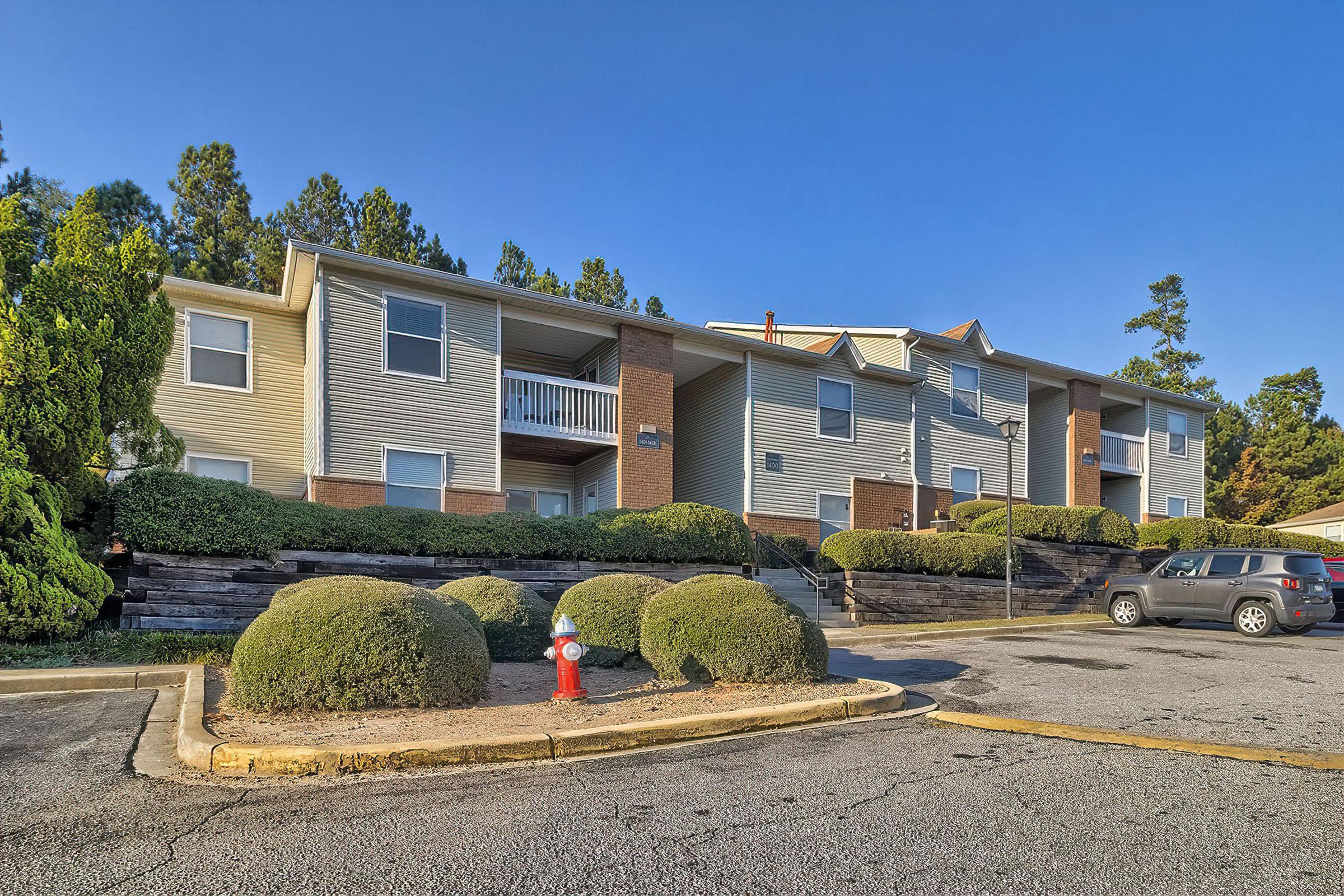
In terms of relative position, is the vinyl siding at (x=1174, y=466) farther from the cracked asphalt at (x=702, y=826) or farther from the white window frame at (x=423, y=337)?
the cracked asphalt at (x=702, y=826)

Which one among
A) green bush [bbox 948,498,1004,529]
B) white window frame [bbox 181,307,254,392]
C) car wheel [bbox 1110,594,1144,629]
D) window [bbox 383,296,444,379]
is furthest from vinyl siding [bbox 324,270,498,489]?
car wheel [bbox 1110,594,1144,629]

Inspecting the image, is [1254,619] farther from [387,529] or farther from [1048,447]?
[387,529]

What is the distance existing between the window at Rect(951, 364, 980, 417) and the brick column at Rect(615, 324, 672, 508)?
385 inches

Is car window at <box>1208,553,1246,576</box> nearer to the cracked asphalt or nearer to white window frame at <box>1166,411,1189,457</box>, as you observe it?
the cracked asphalt

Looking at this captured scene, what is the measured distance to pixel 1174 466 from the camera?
29.2 meters

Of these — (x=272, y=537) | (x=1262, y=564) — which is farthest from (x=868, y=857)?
(x=1262, y=564)

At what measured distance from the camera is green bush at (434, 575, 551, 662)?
9.33 metres

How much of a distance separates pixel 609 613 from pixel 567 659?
2262 mm

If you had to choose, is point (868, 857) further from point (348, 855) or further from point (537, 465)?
point (537, 465)

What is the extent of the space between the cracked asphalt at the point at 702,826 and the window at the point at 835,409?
16.8 metres

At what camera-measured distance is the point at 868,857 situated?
3.77 metres

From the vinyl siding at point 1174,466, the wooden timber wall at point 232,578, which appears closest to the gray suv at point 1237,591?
the wooden timber wall at point 232,578

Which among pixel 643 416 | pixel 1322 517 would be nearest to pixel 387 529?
pixel 643 416

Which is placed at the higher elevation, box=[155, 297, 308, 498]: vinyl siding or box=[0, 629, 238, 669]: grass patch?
box=[155, 297, 308, 498]: vinyl siding
